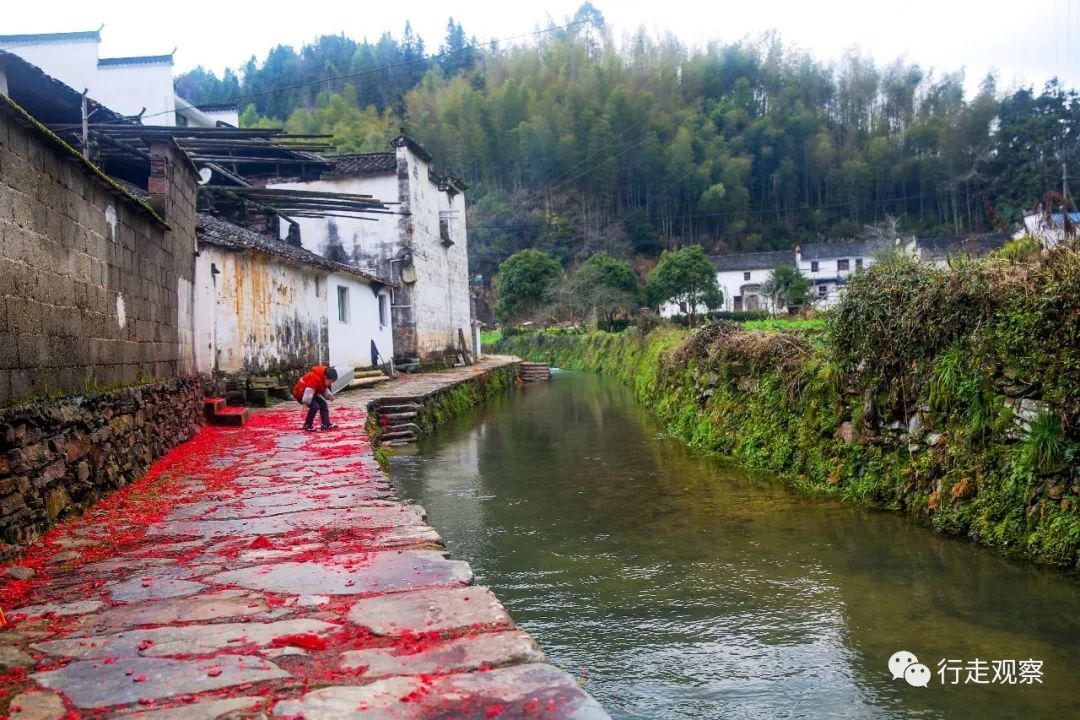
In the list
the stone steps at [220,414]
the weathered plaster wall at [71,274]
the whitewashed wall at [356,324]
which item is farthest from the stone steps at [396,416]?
the weathered plaster wall at [71,274]

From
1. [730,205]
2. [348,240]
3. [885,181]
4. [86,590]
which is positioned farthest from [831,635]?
[885,181]

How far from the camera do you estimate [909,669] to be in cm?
442

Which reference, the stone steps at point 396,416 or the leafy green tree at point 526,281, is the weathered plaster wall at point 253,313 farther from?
the leafy green tree at point 526,281

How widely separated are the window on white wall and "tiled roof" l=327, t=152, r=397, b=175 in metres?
5.31

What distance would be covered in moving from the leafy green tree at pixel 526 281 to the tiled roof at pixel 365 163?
2105 cm

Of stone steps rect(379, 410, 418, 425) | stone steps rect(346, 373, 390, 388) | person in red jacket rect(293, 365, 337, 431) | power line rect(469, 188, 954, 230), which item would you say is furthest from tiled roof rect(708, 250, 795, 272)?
person in red jacket rect(293, 365, 337, 431)

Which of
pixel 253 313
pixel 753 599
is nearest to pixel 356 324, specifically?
pixel 253 313

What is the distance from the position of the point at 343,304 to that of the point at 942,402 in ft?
48.3

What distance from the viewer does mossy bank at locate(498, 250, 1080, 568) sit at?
5.93 metres

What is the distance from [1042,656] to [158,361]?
27.3ft

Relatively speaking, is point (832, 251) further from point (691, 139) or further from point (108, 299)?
point (108, 299)

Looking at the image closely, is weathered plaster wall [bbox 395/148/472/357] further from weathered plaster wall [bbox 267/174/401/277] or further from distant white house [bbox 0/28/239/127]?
distant white house [bbox 0/28/239/127]

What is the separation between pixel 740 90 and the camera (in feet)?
220

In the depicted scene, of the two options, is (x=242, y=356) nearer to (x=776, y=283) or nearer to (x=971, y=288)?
(x=971, y=288)
